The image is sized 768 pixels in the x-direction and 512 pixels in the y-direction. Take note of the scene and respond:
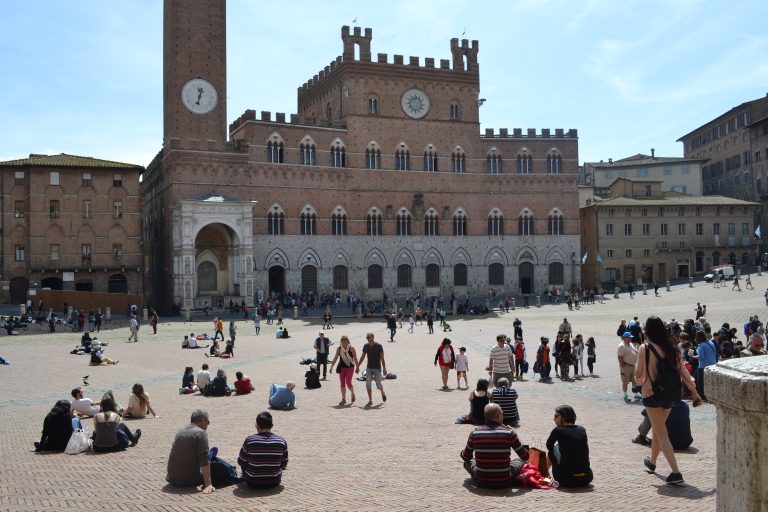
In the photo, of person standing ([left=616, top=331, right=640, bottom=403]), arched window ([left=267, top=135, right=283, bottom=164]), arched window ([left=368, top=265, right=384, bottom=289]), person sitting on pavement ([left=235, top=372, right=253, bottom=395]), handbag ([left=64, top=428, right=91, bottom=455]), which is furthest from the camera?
arched window ([left=368, top=265, right=384, bottom=289])

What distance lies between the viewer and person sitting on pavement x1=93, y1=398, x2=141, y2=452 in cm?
1163

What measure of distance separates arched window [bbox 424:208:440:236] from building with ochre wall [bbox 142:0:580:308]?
12 cm

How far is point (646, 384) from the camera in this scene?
8180 mm

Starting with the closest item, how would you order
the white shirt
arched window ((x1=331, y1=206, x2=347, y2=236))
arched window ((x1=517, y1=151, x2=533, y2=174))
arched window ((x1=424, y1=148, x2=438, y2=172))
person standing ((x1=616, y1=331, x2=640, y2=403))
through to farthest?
the white shirt < person standing ((x1=616, y1=331, x2=640, y2=403)) < arched window ((x1=331, y1=206, x2=347, y2=236)) < arched window ((x1=424, y1=148, x2=438, y2=172)) < arched window ((x1=517, y1=151, x2=533, y2=174))

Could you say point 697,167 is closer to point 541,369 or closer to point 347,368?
point 541,369

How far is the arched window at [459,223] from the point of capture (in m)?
60.2

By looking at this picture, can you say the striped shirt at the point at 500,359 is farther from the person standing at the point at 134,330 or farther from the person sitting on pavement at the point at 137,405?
the person standing at the point at 134,330

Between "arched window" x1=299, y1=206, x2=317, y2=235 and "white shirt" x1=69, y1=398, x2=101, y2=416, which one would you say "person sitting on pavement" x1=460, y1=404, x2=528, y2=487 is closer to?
"white shirt" x1=69, y1=398, x2=101, y2=416

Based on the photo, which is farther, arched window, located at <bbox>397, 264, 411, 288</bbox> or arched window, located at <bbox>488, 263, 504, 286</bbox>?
arched window, located at <bbox>488, 263, 504, 286</bbox>

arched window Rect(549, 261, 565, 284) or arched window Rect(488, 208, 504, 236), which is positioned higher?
arched window Rect(488, 208, 504, 236)

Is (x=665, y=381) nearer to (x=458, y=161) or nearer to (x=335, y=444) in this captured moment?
(x=335, y=444)

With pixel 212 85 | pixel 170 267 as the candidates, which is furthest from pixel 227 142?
pixel 170 267

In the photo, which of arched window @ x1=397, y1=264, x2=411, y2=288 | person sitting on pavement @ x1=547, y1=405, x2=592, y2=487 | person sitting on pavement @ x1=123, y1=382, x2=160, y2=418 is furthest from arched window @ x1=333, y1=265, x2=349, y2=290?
person sitting on pavement @ x1=547, y1=405, x2=592, y2=487

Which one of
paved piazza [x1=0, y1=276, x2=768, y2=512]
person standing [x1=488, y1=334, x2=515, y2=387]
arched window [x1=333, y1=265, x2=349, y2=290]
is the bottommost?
paved piazza [x1=0, y1=276, x2=768, y2=512]
